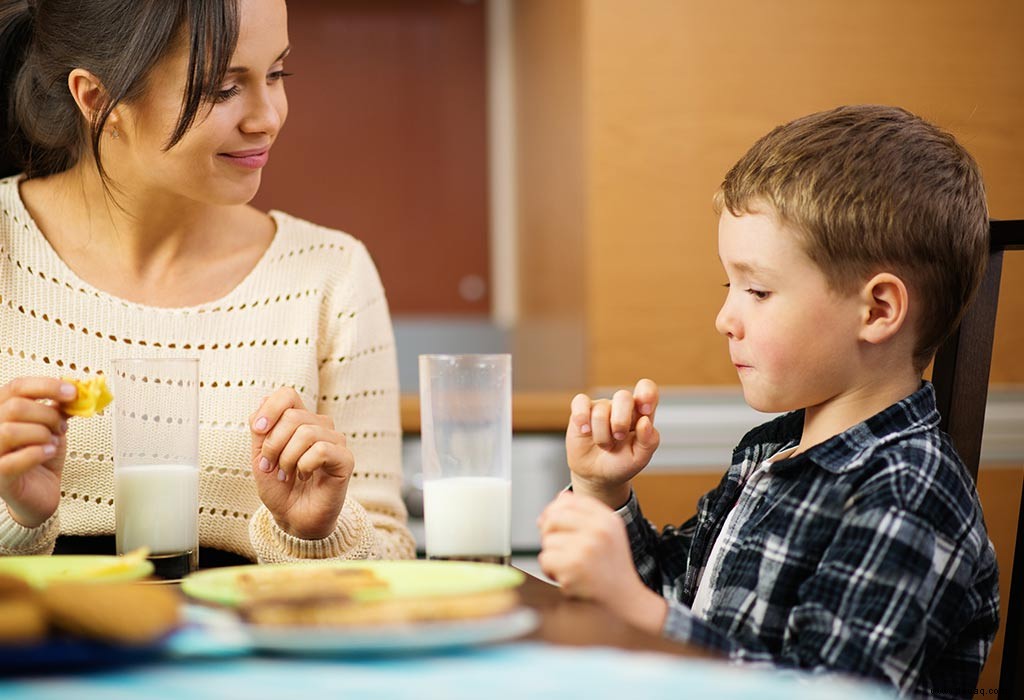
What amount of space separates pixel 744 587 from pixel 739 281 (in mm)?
260

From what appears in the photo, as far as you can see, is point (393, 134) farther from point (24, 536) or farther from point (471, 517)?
point (471, 517)

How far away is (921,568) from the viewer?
804 mm

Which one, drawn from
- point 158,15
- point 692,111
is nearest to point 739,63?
point 692,111

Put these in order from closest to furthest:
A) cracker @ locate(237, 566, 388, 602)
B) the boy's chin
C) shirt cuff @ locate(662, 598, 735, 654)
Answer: cracker @ locate(237, 566, 388, 602), shirt cuff @ locate(662, 598, 735, 654), the boy's chin

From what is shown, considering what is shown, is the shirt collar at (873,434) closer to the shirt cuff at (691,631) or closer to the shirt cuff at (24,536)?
the shirt cuff at (691,631)

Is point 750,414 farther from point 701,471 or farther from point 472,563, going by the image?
point 472,563

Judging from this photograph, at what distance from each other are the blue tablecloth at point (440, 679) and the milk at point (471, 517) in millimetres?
278

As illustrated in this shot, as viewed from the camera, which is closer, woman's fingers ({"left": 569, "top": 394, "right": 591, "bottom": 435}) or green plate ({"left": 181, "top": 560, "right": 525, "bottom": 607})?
green plate ({"left": 181, "top": 560, "right": 525, "bottom": 607})

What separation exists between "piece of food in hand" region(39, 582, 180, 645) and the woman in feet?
1.46

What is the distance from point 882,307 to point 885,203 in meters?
0.09

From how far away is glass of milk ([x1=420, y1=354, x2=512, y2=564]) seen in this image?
863mm

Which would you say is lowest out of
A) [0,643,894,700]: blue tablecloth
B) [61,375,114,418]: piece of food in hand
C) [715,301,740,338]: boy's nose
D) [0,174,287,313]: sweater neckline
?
[0,643,894,700]: blue tablecloth

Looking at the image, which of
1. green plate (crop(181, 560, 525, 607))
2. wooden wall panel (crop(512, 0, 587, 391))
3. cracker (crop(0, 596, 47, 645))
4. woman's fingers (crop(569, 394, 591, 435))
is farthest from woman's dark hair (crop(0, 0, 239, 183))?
wooden wall panel (crop(512, 0, 587, 391))

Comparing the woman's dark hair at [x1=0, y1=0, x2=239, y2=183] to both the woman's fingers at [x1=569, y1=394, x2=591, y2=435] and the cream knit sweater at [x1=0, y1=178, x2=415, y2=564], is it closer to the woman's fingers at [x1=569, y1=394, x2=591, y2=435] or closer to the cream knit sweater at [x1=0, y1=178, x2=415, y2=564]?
the cream knit sweater at [x1=0, y1=178, x2=415, y2=564]
